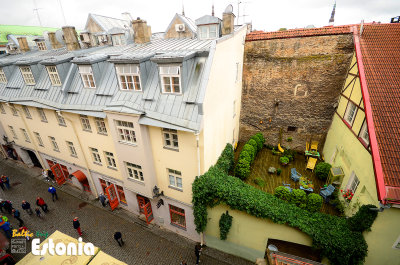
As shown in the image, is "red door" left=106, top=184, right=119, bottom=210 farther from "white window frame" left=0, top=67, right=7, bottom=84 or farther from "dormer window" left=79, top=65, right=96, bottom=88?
"white window frame" left=0, top=67, right=7, bottom=84

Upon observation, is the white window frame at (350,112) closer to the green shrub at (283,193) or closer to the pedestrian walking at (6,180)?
the green shrub at (283,193)

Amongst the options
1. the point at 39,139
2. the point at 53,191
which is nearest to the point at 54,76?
the point at 39,139

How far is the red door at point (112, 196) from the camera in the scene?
50.9 feet

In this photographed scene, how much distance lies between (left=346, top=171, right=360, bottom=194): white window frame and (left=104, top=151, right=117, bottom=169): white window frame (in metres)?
16.8

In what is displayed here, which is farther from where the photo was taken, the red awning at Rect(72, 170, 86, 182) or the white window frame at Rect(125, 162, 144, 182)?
the red awning at Rect(72, 170, 86, 182)

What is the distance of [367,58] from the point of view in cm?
1334

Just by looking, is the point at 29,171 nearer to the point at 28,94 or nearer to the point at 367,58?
the point at 28,94

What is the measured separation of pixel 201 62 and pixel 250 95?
10923 mm

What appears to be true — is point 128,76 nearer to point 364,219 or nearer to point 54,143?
point 54,143

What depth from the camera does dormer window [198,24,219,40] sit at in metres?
15.5

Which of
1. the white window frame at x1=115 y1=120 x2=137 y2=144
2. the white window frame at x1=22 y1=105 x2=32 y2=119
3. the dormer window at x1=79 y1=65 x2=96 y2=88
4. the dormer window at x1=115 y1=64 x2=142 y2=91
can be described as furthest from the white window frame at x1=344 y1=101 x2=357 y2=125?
the white window frame at x1=22 y1=105 x2=32 y2=119

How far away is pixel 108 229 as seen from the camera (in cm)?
1491

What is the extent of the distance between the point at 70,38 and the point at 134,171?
16.0 meters

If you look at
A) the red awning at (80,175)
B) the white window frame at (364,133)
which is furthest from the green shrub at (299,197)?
the red awning at (80,175)
